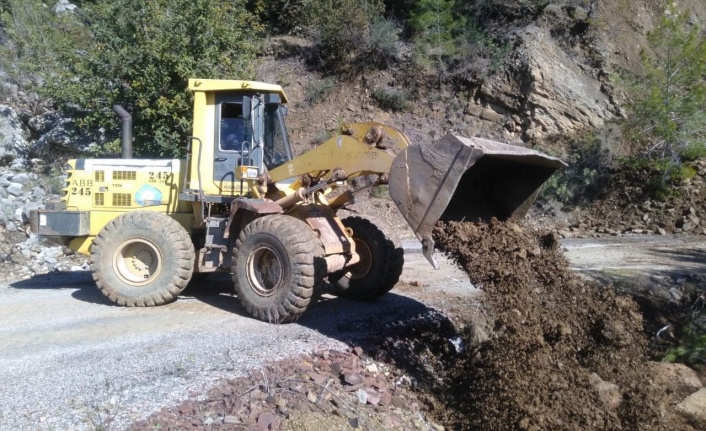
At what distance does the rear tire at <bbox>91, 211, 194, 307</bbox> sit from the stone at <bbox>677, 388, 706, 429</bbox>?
5.51 m

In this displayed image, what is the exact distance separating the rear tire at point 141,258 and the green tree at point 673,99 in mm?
14006

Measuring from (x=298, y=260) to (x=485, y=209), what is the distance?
6.67 feet

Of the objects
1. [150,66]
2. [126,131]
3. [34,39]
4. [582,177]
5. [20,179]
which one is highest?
[34,39]

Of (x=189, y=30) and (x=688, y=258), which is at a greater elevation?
(x=189, y=30)

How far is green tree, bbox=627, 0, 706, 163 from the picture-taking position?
1686 cm

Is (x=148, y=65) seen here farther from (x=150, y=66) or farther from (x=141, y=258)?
(x=141, y=258)

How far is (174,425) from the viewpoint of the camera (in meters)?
4.51

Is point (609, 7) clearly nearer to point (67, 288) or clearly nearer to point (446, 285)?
point (446, 285)

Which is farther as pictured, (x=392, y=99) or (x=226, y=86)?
(x=392, y=99)

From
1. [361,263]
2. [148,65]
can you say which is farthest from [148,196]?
[148,65]

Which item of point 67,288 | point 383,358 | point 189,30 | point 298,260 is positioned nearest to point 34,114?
point 189,30

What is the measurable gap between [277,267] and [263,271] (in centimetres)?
25

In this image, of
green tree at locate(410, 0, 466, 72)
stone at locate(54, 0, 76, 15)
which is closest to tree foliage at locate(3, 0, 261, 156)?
stone at locate(54, 0, 76, 15)

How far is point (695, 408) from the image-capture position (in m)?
5.85
